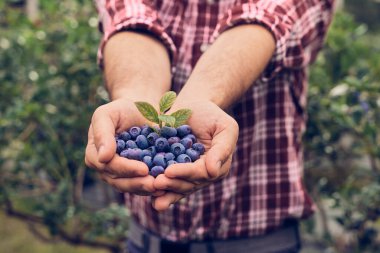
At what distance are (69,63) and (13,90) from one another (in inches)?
Result: 14.1

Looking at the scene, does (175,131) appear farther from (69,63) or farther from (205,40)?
(69,63)

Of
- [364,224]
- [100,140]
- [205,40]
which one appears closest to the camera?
[100,140]

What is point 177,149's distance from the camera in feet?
3.43

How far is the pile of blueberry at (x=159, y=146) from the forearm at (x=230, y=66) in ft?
0.50

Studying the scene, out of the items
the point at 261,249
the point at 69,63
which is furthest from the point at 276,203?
the point at 69,63

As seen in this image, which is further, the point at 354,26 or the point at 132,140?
the point at 354,26

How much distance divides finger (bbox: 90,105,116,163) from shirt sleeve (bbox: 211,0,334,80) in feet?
1.33

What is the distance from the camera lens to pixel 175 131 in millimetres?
1090

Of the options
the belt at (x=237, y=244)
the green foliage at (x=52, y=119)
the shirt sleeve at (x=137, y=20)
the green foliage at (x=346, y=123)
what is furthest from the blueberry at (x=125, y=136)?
the green foliage at (x=52, y=119)

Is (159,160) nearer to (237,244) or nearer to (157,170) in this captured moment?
(157,170)

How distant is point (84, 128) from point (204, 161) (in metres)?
1.42

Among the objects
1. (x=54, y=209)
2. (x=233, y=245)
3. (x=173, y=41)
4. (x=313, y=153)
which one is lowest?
(x=54, y=209)

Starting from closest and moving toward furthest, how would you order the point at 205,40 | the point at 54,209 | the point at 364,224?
the point at 205,40, the point at 364,224, the point at 54,209

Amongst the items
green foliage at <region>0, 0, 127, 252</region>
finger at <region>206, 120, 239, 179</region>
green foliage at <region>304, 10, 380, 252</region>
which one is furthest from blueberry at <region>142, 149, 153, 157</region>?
green foliage at <region>0, 0, 127, 252</region>
